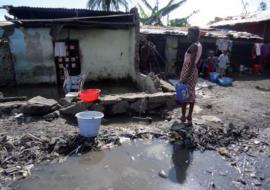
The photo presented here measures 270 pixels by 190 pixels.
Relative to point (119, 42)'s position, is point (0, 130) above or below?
below

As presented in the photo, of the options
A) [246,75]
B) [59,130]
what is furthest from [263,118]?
[246,75]

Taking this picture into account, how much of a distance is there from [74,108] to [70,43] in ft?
16.6

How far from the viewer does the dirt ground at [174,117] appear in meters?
5.50

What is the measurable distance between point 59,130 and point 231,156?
3493 mm

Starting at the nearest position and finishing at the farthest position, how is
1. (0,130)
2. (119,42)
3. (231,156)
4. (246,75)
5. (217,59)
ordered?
(231,156) → (0,130) → (119,42) → (217,59) → (246,75)

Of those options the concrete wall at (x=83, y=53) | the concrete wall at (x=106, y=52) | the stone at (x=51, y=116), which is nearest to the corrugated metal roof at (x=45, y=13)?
the concrete wall at (x=83, y=53)

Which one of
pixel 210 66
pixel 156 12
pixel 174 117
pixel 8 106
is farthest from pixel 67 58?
pixel 156 12

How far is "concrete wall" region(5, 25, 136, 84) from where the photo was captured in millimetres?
10430

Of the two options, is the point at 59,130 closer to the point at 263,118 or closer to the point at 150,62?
the point at 263,118

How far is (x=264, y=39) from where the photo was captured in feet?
56.9

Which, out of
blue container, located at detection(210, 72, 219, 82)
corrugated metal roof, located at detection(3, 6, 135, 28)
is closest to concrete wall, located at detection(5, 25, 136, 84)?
corrugated metal roof, located at detection(3, 6, 135, 28)

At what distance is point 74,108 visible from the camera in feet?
22.1

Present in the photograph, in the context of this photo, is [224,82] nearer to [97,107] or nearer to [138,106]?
[138,106]

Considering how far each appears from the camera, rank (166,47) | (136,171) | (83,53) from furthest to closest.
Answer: (166,47) → (83,53) → (136,171)
